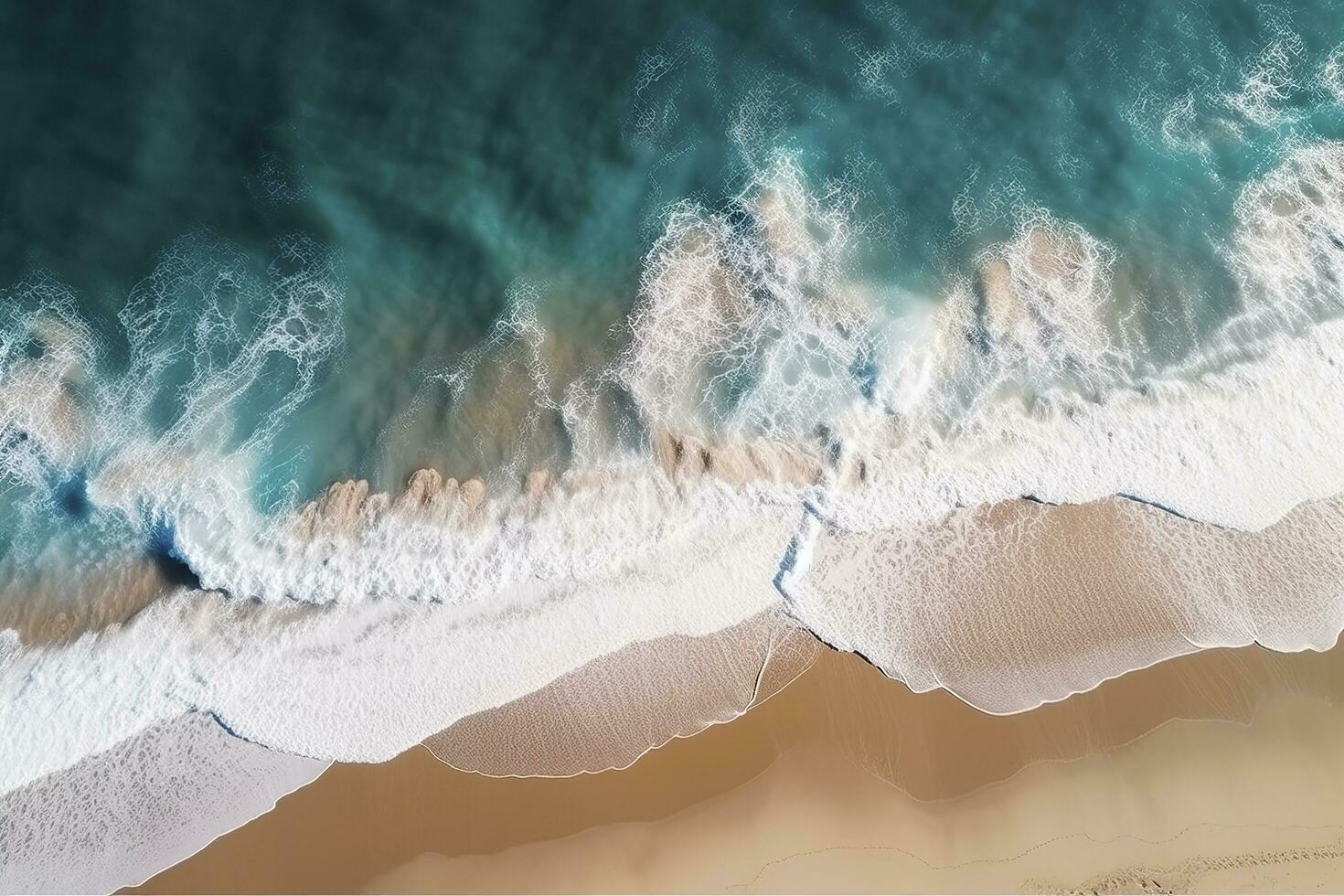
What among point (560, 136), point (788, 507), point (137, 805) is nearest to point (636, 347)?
point (788, 507)

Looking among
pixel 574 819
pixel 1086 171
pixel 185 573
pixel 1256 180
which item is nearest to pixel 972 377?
pixel 1086 171

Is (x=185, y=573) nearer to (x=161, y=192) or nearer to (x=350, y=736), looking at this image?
(x=350, y=736)

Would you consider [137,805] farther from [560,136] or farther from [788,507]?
[560,136]

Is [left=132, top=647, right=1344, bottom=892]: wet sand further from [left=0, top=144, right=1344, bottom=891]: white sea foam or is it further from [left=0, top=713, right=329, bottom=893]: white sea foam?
[left=0, top=144, right=1344, bottom=891]: white sea foam

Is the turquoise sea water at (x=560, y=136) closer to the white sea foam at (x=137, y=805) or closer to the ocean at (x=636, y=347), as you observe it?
the ocean at (x=636, y=347)

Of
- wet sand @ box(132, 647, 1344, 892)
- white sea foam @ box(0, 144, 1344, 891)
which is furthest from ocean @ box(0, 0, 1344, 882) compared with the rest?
wet sand @ box(132, 647, 1344, 892)

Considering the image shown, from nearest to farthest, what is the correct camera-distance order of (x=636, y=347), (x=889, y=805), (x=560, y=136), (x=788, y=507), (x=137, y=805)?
1. (x=889, y=805)
2. (x=137, y=805)
3. (x=788, y=507)
4. (x=636, y=347)
5. (x=560, y=136)

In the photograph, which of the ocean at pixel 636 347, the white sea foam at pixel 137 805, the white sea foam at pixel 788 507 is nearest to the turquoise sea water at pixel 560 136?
the ocean at pixel 636 347
